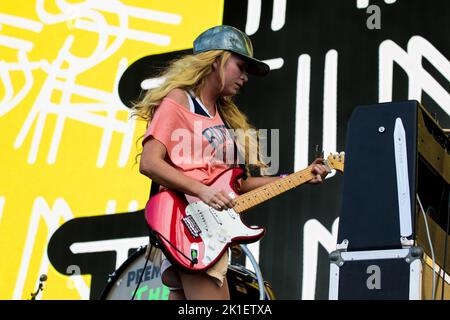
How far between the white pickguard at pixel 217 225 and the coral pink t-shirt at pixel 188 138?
0.11 m

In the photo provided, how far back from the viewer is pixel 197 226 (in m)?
3.37

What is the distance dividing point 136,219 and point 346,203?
2.68 m

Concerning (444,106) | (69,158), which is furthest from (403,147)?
(69,158)

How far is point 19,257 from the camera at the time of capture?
5.54 m

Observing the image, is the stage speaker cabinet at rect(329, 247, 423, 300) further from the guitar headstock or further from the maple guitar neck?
the guitar headstock

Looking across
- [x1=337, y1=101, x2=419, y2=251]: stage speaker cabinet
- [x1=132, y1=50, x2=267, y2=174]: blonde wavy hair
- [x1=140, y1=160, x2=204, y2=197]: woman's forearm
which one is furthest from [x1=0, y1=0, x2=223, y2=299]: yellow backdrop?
[x1=337, y1=101, x2=419, y2=251]: stage speaker cabinet

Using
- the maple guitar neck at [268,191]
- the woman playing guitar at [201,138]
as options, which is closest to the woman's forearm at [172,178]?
the woman playing guitar at [201,138]

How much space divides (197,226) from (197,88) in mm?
570

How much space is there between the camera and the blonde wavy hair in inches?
140

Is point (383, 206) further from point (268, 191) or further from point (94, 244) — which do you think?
point (94, 244)

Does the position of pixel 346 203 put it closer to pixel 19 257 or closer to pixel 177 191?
pixel 177 191

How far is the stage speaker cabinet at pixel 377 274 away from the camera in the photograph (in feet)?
8.96

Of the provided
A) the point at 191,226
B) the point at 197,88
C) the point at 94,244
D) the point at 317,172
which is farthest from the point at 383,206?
the point at 94,244

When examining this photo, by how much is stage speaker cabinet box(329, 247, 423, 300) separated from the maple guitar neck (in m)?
0.69
